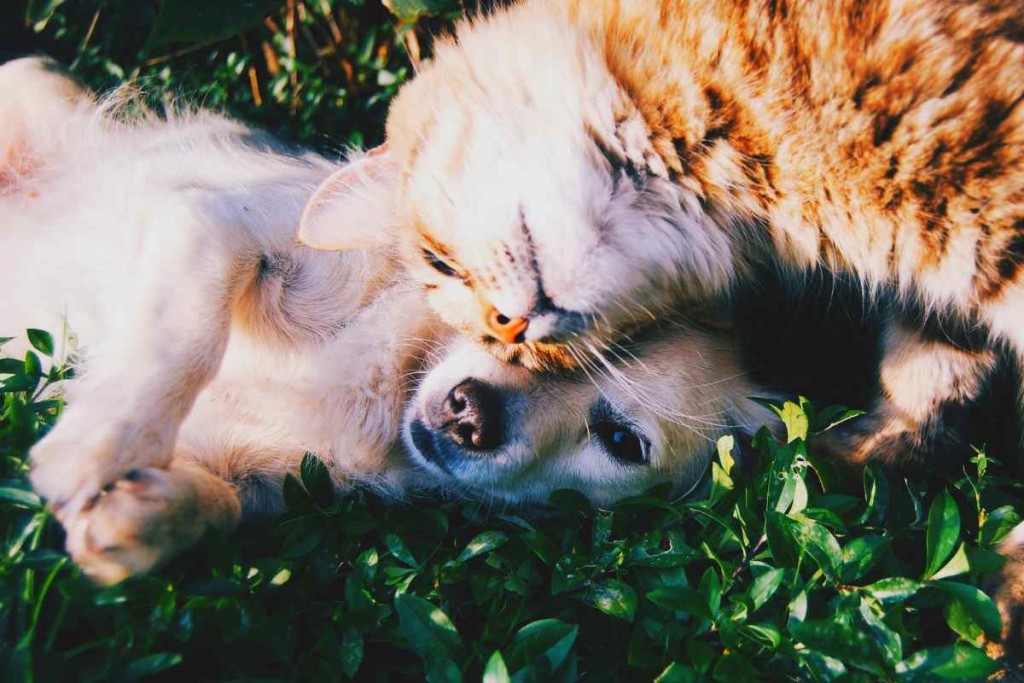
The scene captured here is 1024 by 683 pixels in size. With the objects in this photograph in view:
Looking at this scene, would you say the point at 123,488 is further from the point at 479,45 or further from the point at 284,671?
the point at 479,45

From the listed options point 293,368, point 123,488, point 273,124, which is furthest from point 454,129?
point 273,124

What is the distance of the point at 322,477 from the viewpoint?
82.4 inches

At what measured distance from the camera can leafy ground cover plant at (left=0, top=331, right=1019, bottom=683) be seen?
5.16 feet

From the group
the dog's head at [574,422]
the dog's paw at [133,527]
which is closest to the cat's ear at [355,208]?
the dog's head at [574,422]

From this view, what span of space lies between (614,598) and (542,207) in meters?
0.80

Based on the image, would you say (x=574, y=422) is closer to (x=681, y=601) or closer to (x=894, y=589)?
(x=681, y=601)

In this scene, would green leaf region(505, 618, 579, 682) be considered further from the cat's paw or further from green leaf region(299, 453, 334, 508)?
the cat's paw

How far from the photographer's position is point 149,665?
151 cm

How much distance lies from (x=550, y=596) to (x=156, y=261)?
1233 millimetres

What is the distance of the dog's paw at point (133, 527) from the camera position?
1.67 meters

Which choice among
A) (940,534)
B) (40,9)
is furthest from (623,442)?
(40,9)

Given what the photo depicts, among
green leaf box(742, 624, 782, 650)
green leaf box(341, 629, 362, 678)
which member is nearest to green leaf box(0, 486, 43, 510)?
green leaf box(341, 629, 362, 678)

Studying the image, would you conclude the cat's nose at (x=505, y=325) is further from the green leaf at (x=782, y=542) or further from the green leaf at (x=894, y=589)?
the green leaf at (x=894, y=589)

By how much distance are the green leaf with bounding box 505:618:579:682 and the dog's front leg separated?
837 mm
